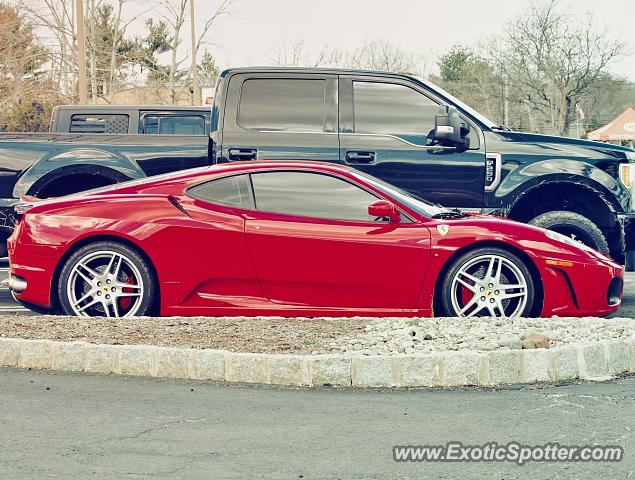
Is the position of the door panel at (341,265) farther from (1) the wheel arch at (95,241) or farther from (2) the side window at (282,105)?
(2) the side window at (282,105)

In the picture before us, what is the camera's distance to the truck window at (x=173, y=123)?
13133 millimetres

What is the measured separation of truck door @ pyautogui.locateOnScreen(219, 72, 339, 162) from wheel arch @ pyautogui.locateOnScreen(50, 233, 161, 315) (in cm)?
204

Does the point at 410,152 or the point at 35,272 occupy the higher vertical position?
the point at 410,152

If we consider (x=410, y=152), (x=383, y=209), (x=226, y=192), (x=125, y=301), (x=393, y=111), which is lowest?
(x=125, y=301)

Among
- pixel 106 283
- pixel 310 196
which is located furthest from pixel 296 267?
pixel 106 283

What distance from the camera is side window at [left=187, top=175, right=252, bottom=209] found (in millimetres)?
8547

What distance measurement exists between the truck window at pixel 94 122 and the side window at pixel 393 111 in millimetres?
3929

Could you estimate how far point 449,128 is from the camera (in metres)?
9.95

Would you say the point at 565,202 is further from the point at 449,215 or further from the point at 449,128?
the point at 449,215

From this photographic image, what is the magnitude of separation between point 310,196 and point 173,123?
5.05m

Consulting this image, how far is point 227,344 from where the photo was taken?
6957 mm

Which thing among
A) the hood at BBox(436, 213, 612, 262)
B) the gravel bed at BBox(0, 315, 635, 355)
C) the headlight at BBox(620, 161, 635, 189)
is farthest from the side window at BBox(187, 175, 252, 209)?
the headlight at BBox(620, 161, 635, 189)

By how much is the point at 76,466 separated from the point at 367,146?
19.9ft

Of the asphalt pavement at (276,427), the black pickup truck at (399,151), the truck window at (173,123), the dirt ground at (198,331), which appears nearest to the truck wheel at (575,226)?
the black pickup truck at (399,151)
